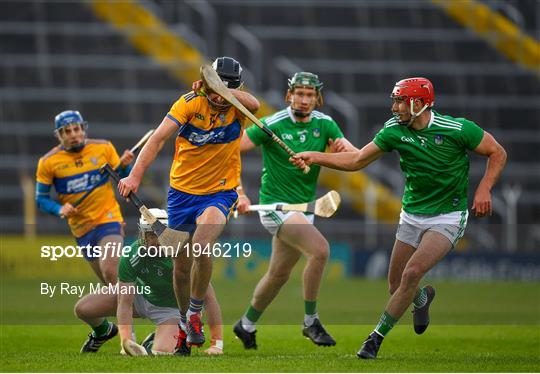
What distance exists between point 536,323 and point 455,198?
536 cm

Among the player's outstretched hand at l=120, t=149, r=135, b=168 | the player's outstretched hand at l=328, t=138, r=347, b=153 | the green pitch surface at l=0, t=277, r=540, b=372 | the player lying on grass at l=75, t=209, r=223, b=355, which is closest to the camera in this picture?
the green pitch surface at l=0, t=277, r=540, b=372

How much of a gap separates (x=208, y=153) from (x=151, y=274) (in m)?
1.12

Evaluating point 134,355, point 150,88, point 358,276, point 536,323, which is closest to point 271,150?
point 134,355

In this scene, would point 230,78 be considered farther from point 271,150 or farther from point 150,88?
point 150,88

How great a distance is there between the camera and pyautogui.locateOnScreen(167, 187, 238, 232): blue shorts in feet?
29.3

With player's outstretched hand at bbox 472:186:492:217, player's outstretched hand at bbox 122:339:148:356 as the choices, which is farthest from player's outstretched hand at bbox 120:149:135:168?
player's outstretched hand at bbox 472:186:492:217

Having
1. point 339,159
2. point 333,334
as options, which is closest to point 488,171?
point 339,159

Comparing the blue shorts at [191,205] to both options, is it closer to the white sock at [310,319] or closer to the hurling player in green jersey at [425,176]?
the hurling player in green jersey at [425,176]

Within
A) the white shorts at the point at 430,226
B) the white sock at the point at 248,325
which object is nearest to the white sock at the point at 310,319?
the white sock at the point at 248,325

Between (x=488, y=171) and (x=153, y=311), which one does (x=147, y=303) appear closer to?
(x=153, y=311)

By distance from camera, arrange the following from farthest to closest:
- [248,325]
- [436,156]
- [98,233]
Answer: [98,233] < [248,325] < [436,156]

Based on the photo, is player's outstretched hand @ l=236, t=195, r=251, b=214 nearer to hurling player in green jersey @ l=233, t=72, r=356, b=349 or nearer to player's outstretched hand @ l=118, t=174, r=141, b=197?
hurling player in green jersey @ l=233, t=72, r=356, b=349

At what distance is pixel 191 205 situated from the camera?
899 cm

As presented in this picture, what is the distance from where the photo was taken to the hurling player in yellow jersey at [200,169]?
8.60 meters
